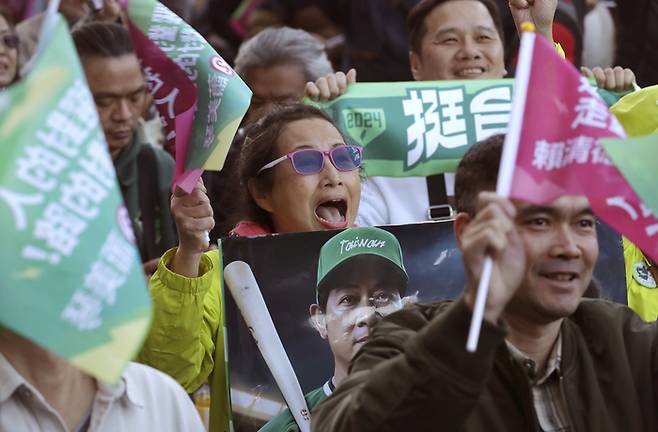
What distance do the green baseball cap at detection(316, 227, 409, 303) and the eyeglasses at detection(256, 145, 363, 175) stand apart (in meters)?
0.53

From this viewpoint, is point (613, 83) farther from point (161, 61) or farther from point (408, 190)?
point (161, 61)

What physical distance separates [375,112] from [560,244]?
2.06m

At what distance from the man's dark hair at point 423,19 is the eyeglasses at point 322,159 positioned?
5.06 ft

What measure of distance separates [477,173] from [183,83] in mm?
981

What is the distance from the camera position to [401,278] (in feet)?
14.5

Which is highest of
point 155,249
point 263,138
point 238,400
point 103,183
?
point 103,183

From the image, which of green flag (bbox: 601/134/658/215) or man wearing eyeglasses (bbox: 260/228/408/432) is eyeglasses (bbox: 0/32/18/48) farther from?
green flag (bbox: 601/134/658/215)

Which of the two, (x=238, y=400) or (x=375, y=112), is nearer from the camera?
(x=238, y=400)

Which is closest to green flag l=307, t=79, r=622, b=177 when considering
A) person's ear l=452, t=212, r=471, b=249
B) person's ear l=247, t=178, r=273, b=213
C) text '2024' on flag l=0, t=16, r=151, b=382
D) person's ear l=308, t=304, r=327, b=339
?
person's ear l=247, t=178, r=273, b=213

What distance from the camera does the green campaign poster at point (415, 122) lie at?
5.43 m

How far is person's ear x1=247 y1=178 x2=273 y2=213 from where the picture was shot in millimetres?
5027

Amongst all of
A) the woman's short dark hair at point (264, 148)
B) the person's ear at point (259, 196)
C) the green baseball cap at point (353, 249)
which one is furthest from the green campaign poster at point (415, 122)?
the green baseball cap at point (353, 249)

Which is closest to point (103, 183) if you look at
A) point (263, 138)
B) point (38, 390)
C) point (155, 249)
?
point (38, 390)

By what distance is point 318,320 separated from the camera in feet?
14.3
